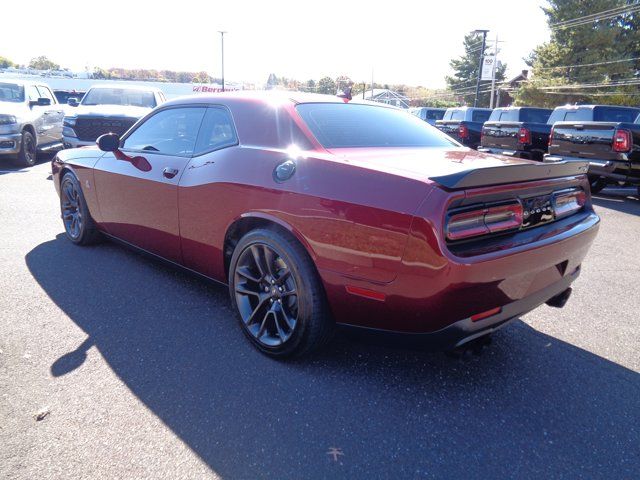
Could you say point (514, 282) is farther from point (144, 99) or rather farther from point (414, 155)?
point (144, 99)

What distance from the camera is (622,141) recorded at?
7.66 m

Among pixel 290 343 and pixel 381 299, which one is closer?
pixel 381 299

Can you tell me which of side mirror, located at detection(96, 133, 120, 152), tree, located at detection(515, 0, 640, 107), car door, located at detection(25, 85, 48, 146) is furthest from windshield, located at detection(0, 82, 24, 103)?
tree, located at detection(515, 0, 640, 107)

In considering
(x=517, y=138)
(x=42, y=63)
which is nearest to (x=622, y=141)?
(x=517, y=138)

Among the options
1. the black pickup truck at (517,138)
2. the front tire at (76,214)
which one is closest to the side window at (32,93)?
the front tire at (76,214)

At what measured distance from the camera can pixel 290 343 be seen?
8.43 ft

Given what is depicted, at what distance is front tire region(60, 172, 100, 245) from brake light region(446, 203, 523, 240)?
11.9 ft

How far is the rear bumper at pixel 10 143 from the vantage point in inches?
368

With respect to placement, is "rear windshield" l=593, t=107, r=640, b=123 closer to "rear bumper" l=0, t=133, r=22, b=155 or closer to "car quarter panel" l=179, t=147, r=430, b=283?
"car quarter panel" l=179, t=147, r=430, b=283

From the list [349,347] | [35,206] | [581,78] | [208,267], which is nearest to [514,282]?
[349,347]

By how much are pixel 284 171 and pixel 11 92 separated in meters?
10.6

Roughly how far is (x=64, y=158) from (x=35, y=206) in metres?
2.16

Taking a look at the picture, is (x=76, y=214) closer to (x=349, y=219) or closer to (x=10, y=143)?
(x=349, y=219)

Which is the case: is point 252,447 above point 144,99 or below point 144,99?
below
